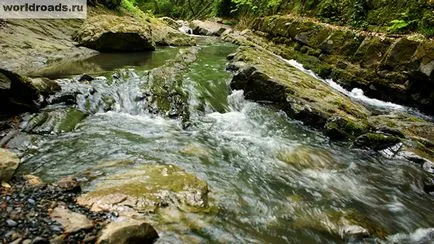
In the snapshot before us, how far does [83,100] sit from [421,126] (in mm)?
9325

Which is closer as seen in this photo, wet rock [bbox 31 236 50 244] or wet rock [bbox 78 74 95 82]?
wet rock [bbox 31 236 50 244]

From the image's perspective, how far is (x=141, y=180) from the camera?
203 inches

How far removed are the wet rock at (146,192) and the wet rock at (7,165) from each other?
3.36ft

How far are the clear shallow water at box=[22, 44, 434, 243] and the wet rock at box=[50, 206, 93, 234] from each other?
2.97ft

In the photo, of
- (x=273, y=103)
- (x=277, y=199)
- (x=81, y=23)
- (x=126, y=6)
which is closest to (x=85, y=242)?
(x=277, y=199)

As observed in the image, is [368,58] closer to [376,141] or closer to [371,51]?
[371,51]

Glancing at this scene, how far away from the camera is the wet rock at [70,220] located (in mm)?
3670

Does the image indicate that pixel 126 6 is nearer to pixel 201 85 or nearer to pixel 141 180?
pixel 201 85

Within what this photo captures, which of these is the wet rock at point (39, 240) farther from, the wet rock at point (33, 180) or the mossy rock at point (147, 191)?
the wet rock at point (33, 180)

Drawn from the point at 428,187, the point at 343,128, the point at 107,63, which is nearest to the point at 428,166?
the point at 428,187

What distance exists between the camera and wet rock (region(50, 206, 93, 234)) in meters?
3.67

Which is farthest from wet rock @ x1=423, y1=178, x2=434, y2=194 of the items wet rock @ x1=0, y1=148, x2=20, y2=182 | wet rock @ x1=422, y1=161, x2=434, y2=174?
wet rock @ x1=0, y1=148, x2=20, y2=182

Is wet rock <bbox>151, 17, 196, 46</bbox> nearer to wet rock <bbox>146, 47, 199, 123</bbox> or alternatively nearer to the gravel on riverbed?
wet rock <bbox>146, 47, 199, 123</bbox>

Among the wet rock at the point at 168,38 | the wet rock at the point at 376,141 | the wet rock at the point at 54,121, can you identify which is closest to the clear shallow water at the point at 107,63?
the wet rock at the point at 54,121
